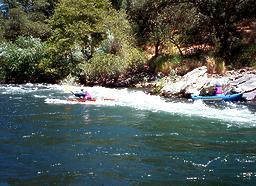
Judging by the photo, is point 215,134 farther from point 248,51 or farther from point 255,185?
point 248,51

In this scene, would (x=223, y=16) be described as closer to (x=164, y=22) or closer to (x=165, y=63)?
(x=164, y=22)

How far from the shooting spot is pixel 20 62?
4159 cm

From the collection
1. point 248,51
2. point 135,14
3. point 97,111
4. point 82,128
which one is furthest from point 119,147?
point 135,14

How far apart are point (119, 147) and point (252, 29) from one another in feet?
89.2

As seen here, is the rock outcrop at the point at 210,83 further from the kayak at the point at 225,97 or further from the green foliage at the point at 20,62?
the green foliage at the point at 20,62

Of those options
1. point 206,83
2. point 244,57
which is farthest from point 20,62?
point 244,57

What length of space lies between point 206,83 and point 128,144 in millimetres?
14327

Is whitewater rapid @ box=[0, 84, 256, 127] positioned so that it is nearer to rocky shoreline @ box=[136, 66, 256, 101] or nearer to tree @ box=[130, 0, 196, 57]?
rocky shoreline @ box=[136, 66, 256, 101]

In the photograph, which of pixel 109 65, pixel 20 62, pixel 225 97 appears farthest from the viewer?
pixel 20 62

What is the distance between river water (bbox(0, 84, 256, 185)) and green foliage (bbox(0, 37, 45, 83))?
1782 centimetres

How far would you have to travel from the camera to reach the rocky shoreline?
26.2 meters

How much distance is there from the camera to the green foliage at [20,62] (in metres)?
41.6

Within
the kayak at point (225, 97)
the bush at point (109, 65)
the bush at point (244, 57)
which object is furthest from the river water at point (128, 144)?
the bush at point (109, 65)

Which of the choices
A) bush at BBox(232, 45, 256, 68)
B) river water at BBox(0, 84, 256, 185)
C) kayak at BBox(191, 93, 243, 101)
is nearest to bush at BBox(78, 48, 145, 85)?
bush at BBox(232, 45, 256, 68)
